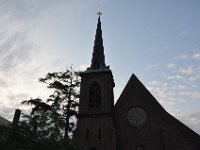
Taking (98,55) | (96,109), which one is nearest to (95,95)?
(96,109)

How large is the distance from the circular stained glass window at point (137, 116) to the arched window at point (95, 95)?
11.5 ft

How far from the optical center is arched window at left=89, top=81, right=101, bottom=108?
27.0 m

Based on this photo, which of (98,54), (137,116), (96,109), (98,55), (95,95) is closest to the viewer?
(137,116)

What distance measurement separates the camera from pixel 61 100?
25.7 metres

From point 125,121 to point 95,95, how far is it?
4.49 m

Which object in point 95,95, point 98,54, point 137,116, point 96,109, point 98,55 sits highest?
point 98,54

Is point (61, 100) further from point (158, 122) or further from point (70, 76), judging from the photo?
point (158, 122)

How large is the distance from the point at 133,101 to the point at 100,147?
609 centimetres

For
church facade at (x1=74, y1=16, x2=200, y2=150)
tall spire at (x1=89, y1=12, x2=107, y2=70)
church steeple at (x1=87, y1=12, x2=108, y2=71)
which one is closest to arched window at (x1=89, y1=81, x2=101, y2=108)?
church facade at (x1=74, y1=16, x2=200, y2=150)

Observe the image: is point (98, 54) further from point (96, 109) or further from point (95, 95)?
point (96, 109)

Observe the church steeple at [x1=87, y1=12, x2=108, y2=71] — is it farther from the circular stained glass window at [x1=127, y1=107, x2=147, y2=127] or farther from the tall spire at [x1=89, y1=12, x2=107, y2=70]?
the circular stained glass window at [x1=127, y1=107, x2=147, y2=127]

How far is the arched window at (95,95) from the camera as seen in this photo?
88.7 ft

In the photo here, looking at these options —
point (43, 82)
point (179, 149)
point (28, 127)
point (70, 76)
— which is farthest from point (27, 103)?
point (179, 149)

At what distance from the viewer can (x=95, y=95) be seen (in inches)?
1091
